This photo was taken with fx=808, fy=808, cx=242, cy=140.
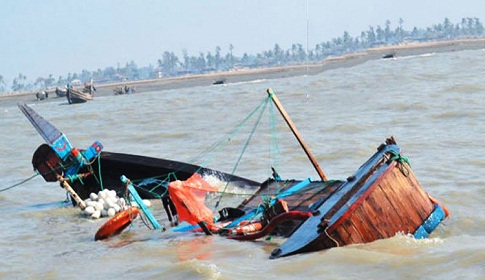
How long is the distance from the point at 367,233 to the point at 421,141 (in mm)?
Result: 10127

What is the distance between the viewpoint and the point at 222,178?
1445cm

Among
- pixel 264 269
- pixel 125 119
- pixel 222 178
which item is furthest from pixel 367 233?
pixel 125 119

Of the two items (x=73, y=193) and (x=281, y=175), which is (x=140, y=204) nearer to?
(x=73, y=193)

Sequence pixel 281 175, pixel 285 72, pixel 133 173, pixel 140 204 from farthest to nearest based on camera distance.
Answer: pixel 285 72, pixel 281 175, pixel 133 173, pixel 140 204

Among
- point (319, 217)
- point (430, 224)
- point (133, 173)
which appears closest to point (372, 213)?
point (319, 217)

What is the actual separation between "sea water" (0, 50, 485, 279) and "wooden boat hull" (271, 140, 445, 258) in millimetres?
133

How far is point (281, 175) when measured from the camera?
1617cm

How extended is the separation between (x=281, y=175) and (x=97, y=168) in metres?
3.63

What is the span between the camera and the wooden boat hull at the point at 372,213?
338 inches

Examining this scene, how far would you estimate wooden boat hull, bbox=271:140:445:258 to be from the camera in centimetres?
858

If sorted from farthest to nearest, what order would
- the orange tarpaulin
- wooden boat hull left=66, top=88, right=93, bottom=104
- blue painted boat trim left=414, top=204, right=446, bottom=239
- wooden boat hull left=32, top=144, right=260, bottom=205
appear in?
1. wooden boat hull left=66, top=88, right=93, bottom=104
2. wooden boat hull left=32, top=144, right=260, bottom=205
3. the orange tarpaulin
4. blue painted boat trim left=414, top=204, right=446, bottom=239

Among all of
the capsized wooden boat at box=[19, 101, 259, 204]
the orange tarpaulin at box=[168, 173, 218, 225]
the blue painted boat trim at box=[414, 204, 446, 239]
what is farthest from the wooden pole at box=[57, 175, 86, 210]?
the blue painted boat trim at box=[414, 204, 446, 239]

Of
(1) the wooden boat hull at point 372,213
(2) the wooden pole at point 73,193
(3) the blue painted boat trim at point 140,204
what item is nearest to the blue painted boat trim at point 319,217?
(1) the wooden boat hull at point 372,213

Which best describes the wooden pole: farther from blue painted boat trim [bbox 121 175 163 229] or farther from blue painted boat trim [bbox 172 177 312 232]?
blue painted boat trim [bbox 172 177 312 232]
